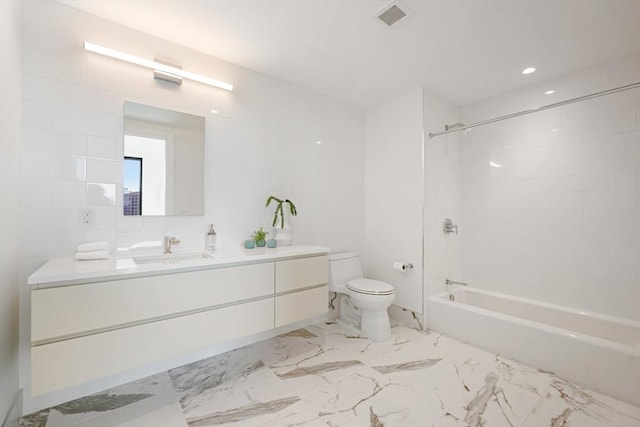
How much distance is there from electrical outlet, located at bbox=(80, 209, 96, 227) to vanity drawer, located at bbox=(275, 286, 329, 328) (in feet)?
4.08

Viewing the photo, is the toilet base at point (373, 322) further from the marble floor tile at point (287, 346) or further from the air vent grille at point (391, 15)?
the air vent grille at point (391, 15)

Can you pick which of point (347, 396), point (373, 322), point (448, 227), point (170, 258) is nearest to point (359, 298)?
point (373, 322)

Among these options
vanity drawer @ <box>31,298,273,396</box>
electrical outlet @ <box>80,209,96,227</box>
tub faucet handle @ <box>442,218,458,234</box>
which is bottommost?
vanity drawer @ <box>31,298,273,396</box>

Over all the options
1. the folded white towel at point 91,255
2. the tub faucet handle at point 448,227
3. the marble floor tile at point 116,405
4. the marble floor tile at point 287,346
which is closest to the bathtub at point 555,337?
the tub faucet handle at point 448,227

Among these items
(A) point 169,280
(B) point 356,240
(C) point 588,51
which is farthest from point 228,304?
(C) point 588,51

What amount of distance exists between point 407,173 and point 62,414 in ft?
10.0

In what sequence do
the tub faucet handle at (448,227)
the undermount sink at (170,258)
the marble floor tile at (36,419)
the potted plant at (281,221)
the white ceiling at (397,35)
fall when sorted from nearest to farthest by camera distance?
the marble floor tile at (36,419)
the white ceiling at (397,35)
the undermount sink at (170,258)
the potted plant at (281,221)
the tub faucet handle at (448,227)

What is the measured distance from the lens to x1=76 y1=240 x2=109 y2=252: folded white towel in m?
1.62

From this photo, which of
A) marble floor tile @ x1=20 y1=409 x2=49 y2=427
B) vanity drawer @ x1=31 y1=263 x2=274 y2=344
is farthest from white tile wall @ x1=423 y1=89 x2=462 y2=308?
marble floor tile @ x1=20 y1=409 x2=49 y2=427

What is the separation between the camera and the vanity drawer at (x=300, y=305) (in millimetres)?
1969

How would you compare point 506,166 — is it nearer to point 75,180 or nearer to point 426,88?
point 426,88

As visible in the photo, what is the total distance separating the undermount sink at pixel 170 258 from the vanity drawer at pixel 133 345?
0.42 m

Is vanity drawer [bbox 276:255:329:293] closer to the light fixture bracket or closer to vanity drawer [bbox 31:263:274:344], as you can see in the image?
vanity drawer [bbox 31:263:274:344]

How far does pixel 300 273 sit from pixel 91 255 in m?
1.27
